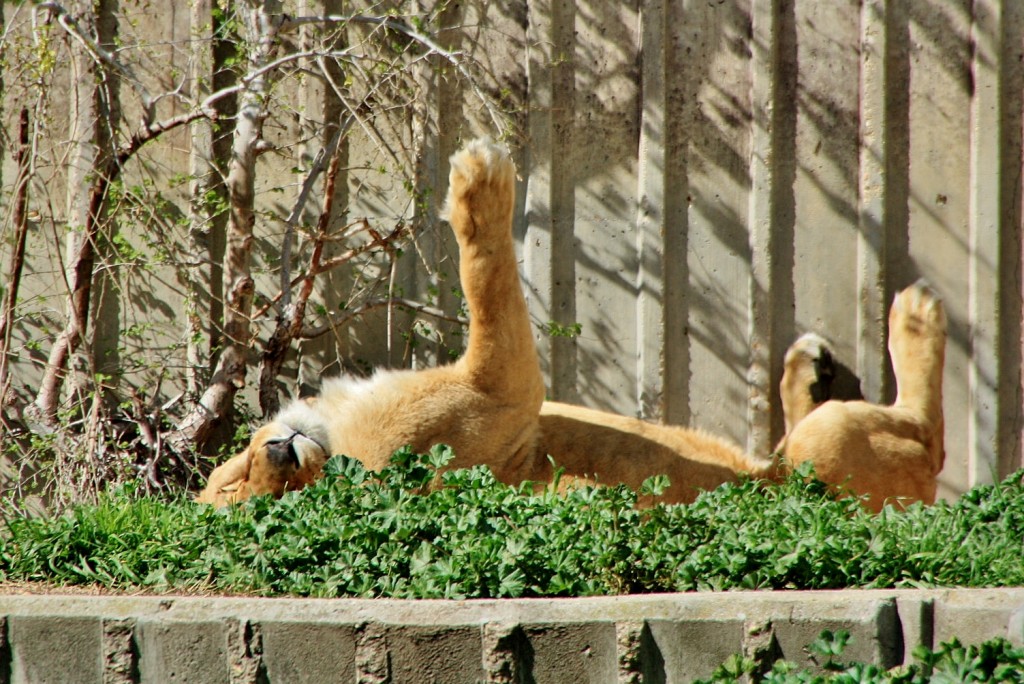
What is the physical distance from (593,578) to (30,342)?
3.20 m

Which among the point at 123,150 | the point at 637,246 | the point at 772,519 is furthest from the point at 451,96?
the point at 772,519

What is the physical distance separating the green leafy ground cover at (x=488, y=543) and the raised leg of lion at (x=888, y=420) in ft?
2.57

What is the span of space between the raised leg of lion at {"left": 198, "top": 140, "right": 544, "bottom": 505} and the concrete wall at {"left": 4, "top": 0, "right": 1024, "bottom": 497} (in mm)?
706

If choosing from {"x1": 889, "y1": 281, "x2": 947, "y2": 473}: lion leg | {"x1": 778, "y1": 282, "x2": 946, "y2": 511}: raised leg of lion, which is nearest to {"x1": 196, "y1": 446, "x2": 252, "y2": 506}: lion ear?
{"x1": 778, "y1": 282, "x2": 946, "y2": 511}: raised leg of lion

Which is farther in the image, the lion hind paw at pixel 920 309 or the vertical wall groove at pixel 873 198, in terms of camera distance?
the vertical wall groove at pixel 873 198

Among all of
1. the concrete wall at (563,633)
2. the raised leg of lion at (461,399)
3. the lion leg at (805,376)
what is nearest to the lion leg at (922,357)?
the lion leg at (805,376)

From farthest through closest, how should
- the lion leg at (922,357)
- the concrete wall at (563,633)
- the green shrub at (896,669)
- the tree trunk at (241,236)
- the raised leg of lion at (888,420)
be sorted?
1. the tree trunk at (241,236)
2. the lion leg at (922,357)
3. the raised leg of lion at (888,420)
4. the concrete wall at (563,633)
5. the green shrub at (896,669)

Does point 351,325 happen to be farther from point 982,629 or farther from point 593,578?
point 982,629

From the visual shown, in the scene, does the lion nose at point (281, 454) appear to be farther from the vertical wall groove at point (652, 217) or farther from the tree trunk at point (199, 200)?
the vertical wall groove at point (652, 217)

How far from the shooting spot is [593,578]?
127 inches

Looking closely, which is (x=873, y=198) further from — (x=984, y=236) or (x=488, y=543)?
(x=488, y=543)

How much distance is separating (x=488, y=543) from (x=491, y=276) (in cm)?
127

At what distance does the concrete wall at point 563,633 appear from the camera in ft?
9.37

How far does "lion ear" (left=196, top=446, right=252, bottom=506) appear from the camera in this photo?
4.24 metres
